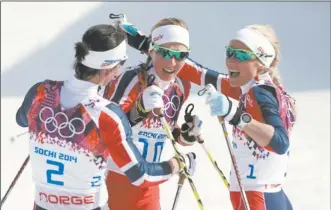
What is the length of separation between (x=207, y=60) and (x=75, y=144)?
262 inches

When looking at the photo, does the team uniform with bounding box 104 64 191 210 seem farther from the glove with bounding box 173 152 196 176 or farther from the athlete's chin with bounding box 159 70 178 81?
the glove with bounding box 173 152 196 176

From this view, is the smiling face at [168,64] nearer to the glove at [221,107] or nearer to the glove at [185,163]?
the glove at [221,107]

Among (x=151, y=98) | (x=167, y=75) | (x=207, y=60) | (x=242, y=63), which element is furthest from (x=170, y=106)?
(x=207, y=60)

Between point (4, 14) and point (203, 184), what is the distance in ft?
17.9

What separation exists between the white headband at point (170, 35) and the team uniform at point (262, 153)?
0.42 metres

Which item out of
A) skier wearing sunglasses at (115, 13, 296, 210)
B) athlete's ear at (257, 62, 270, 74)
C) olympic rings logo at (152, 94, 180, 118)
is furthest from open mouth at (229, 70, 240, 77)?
olympic rings logo at (152, 94, 180, 118)

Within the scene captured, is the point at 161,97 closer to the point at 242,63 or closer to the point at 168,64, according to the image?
the point at 168,64

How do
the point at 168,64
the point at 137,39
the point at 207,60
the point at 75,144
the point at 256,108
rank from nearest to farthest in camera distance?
the point at 75,144, the point at 256,108, the point at 168,64, the point at 137,39, the point at 207,60

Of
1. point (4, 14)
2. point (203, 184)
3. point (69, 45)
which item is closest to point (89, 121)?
point (203, 184)

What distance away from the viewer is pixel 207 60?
10156mm

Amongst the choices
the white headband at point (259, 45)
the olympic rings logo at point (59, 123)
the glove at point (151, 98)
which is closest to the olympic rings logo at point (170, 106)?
the glove at point (151, 98)

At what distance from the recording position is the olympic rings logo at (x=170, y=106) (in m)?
4.47

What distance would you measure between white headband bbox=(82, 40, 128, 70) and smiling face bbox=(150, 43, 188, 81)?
673 mm

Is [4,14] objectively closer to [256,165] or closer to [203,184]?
[203,184]
